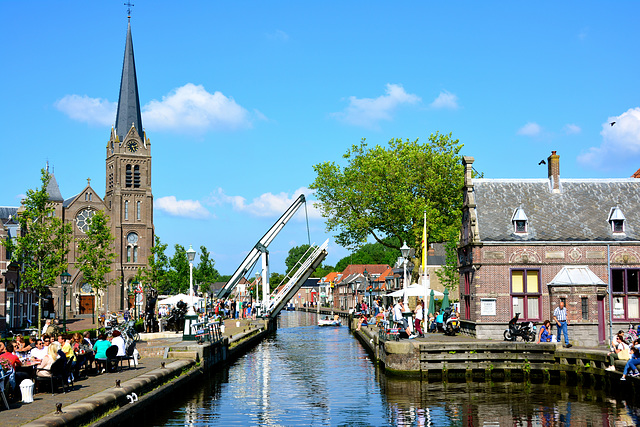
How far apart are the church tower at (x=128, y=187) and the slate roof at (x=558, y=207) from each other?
68473mm

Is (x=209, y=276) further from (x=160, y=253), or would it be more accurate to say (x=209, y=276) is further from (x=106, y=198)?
(x=160, y=253)

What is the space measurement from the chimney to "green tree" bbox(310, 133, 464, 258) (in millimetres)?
13460

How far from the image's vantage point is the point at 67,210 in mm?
91688

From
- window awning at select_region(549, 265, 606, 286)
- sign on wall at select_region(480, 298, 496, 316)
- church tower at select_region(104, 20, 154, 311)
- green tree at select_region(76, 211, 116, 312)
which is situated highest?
church tower at select_region(104, 20, 154, 311)

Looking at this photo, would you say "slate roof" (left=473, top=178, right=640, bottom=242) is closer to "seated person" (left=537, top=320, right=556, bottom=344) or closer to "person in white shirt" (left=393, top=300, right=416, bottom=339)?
"seated person" (left=537, top=320, right=556, bottom=344)

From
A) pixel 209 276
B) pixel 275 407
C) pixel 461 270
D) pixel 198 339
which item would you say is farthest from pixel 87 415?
pixel 209 276

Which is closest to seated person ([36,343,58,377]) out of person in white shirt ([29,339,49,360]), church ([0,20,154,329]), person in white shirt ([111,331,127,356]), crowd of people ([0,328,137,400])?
crowd of people ([0,328,137,400])

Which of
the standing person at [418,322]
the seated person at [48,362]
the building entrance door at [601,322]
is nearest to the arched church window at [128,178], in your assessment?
the standing person at [418,322]

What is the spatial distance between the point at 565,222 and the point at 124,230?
73.5 meters

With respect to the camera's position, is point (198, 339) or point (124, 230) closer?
point (198, 339)

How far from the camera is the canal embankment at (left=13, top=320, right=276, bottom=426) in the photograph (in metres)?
13.4

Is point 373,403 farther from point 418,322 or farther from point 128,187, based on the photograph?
point 128,187

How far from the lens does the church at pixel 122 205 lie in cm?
8894

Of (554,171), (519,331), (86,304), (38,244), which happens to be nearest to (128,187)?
(86,304)
